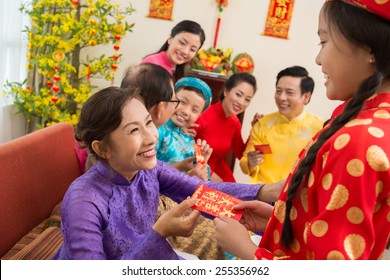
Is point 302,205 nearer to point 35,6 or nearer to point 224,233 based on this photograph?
point 224,233

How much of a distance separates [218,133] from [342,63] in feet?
6.76

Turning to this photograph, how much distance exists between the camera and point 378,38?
77 centimetres

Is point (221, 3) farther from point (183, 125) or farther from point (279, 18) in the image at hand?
point (183, 125)

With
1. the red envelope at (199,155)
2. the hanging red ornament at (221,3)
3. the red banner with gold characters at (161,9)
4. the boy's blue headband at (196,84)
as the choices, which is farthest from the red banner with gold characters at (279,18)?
the red envelope at (199,155)

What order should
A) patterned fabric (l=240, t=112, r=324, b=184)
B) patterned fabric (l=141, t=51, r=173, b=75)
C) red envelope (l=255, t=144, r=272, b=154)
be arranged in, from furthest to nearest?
patterned fabric (l=141, t=51, r=173, b=75), patterned fabric (l=240, t=112, r=324, b=184), red envelope (l=255, t=144, r=272, b=154)

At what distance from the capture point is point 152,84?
5.52ft

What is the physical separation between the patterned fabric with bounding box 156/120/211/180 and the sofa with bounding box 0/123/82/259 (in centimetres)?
51

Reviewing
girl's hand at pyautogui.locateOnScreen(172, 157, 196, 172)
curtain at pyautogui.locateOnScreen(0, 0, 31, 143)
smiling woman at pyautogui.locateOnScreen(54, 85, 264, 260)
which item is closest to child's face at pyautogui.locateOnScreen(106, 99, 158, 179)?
smiling woman at pyautogui.locateOnScreen(54, 85, 264, 260)

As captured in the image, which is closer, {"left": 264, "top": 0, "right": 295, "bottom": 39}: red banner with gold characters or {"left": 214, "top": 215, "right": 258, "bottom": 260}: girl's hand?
{"left": 214, "top": 215, "right": 258, "bottom": 260}: girl's hand

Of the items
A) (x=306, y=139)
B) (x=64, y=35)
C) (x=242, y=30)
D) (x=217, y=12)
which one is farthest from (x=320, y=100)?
(x=64, y=35)

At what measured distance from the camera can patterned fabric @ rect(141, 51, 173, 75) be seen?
2918mm

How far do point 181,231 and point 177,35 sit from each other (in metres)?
2.23


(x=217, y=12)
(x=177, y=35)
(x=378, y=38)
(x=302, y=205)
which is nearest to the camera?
(x=378, y=38)

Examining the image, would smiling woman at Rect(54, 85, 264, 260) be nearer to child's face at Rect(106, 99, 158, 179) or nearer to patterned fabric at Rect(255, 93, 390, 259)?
child's face at Rect(106, 99, 158, 179)
